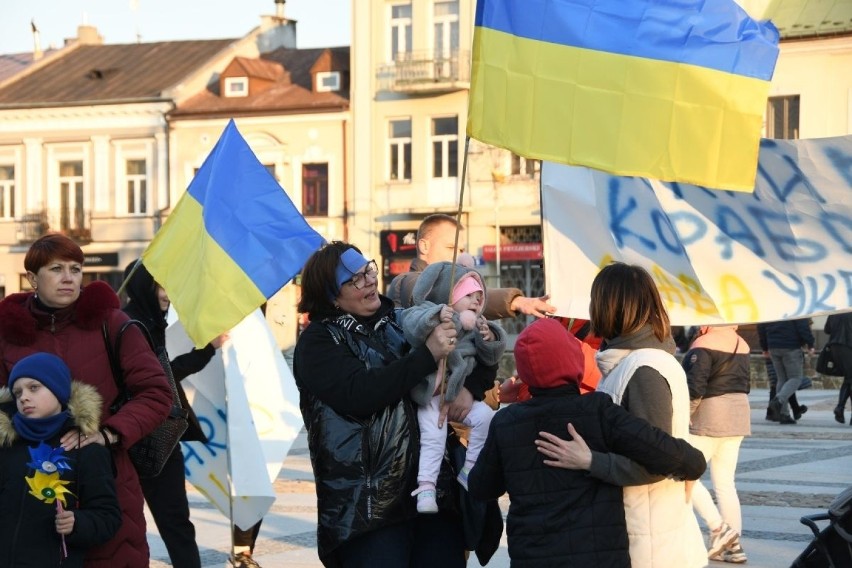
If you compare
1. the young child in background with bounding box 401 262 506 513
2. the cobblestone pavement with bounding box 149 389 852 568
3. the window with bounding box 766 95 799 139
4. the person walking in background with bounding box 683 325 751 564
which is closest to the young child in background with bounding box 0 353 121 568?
the young child in background with bounding box 401 262 506 513

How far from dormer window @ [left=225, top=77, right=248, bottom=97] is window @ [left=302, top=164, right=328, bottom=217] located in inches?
140

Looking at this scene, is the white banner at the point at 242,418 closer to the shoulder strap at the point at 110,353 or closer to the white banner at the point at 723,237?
the white banner at the point at 723,237

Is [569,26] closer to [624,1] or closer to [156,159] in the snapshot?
[624,1]

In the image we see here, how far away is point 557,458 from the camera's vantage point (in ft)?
15.6

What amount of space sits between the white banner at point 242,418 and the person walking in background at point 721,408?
2.66 meters

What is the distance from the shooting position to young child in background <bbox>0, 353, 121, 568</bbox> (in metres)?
5.10

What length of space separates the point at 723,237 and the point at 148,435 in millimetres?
2851

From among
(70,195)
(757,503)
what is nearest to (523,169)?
(70,195)

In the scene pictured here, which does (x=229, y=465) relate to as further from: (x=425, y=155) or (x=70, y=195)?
(x=70, y=195)

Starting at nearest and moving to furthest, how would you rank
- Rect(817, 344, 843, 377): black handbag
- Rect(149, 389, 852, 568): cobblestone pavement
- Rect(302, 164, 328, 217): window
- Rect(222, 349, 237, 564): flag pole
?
1. Rect(222, 349, 237, 564): flag pole
2. Rect(149, 389, 852, 568): cobblestone pavement
3. Rect(817, 344, 843, 377): black handbag
4. Rect(302, 164, 328, 217): window

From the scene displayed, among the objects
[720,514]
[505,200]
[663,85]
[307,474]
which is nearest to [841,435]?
[307,474]

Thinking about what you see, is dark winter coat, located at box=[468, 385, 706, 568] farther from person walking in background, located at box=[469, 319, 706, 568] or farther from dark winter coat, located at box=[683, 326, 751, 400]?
dark winter coat, located at box=[683, 326, 751, 400]

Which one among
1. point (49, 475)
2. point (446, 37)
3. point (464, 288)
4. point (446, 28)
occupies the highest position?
point (446, 28)

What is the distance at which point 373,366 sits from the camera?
521 centimetres
